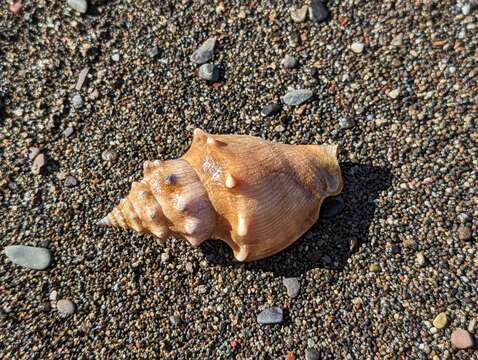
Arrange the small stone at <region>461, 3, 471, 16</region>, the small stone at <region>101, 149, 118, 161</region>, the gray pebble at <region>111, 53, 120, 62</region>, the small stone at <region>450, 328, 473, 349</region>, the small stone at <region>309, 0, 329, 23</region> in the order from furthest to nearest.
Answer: the gray pebble at <region>111, 53, 120, 62</region> < the small stone at <region>309, 0, 329, 23</region> < the small stone at <region>101, 149, 118, 161</region> < the small stone at <region>461, 3, 471, 16</region> < the small stone at <region>450, 328, 473, 349</region>

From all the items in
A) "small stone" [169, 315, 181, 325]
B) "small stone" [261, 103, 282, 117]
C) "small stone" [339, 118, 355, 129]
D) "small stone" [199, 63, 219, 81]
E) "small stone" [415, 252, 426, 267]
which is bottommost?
"small stone" [415, 252, 426, 267]

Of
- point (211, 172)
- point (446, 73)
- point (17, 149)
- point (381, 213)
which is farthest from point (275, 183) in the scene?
point (17, 149)

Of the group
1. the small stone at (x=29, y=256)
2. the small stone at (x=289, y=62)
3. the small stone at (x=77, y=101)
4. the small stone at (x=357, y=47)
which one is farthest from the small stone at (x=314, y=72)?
the small stone at (x=29, y=256)

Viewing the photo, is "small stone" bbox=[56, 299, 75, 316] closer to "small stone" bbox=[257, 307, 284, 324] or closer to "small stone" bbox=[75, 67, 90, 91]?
"small stone" bbox=[257, 307, 284, 324]

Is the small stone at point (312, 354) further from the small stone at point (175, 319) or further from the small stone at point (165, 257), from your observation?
the small stone at point (165, 257)

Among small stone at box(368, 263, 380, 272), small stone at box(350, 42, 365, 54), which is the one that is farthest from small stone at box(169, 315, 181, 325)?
small stone at box(350, 42, 365, 54)

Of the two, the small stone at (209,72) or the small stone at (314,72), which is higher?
the small stone at (209,72)

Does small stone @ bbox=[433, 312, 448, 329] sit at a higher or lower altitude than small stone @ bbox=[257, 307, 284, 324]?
lower
